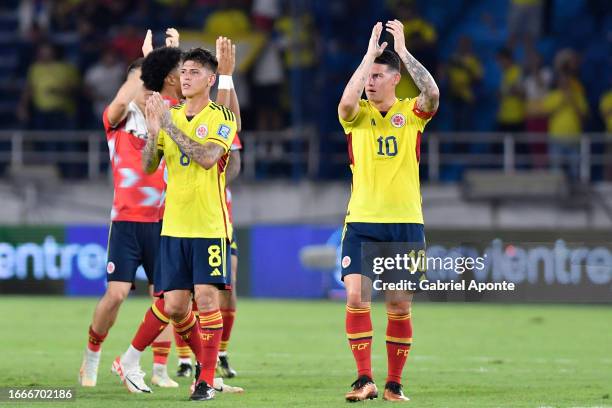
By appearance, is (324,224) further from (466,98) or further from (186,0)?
(186,0)

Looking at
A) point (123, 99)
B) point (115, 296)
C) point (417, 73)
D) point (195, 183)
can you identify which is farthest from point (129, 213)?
point (417, 73)

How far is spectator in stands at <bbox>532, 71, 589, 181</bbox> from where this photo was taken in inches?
909

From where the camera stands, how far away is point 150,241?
11.3 meters

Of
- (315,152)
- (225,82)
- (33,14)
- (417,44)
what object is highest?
(33,14)

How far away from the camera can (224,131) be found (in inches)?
394

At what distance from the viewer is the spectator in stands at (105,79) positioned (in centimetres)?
2395

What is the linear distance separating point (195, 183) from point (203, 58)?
83cm

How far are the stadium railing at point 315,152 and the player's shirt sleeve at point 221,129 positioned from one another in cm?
1292

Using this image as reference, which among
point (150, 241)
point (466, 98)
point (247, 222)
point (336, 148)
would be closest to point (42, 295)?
point (247, 222)

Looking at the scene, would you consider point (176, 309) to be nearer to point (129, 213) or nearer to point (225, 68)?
point (129, 213)

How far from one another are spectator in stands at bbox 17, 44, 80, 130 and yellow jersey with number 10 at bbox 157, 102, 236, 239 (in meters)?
14.6

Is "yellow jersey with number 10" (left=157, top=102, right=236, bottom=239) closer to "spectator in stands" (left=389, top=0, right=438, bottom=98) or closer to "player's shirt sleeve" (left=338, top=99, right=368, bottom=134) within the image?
"player's shirt sleeve" (left=338, top=99, right=368, bottom=134)

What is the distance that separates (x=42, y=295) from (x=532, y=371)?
10753mm

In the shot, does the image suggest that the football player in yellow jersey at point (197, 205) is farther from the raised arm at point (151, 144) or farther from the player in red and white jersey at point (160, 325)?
the player in red and white jersey at point (160, 325)
